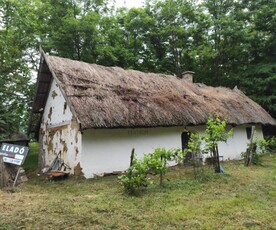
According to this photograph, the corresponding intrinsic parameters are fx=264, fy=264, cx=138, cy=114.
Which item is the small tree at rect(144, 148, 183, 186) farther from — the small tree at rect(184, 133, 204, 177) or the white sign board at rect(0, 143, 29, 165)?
the white sign board at rect(0, 143, 29, 165)

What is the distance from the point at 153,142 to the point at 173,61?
13574mm

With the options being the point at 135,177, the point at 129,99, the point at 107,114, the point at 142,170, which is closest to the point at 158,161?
the point at 142,170

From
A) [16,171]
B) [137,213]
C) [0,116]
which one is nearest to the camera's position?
[137,213]

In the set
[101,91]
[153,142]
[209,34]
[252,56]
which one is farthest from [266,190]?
[209,34]

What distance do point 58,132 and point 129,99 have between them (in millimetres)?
3285

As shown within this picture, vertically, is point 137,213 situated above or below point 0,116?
below

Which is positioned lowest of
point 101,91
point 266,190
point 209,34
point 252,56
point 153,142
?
point 266,190

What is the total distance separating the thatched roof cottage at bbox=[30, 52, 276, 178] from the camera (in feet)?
31.4

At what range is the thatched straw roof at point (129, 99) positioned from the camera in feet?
31.6

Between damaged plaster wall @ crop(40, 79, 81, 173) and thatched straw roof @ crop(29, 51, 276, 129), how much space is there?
35.3 inches

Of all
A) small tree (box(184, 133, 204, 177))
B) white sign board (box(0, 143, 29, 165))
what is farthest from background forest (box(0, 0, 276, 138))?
small tree (box(184, 133, 204, 177))

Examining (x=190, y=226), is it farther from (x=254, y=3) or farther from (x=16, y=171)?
(x=254, y=3)

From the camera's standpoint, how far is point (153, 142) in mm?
11258

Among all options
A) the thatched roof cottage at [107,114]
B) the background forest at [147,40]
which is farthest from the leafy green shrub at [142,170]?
the background forest at [147,40]
